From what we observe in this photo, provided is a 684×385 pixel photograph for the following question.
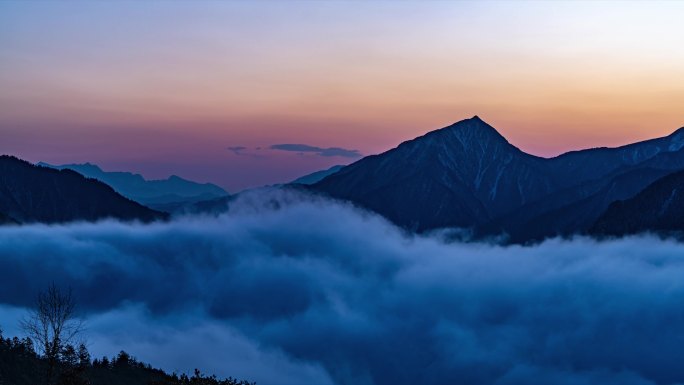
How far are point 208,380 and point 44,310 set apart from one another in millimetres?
19482

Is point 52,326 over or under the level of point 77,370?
over

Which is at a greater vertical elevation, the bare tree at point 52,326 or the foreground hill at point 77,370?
the bare tree at point 52,326

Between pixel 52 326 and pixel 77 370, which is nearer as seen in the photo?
pixel 77 370

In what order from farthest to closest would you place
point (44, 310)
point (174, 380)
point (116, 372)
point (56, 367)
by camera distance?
point (116, 372)
point (56, 367)
point (44, 310)
point (174, 380)

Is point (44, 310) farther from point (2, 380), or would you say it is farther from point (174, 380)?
point (174, 380)

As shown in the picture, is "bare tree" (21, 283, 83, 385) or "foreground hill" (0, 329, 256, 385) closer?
"bare tree" (21, 283, 83, 385)

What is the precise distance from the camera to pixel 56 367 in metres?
85.4

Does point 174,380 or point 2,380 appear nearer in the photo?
point 174,380

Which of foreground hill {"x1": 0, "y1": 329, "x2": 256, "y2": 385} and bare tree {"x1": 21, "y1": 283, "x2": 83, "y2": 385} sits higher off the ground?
bare tree {"x1": 21, "y1": 283, "x2": 83, "y2": 385}

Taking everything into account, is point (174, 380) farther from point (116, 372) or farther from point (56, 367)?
point (116, 372)

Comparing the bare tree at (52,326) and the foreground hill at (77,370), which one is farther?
the foreground hill at (77,370)

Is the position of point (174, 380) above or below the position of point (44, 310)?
below

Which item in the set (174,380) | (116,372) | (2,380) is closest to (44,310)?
(2,380)


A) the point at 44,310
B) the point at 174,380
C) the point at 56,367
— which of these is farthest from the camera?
the point at 56,367
